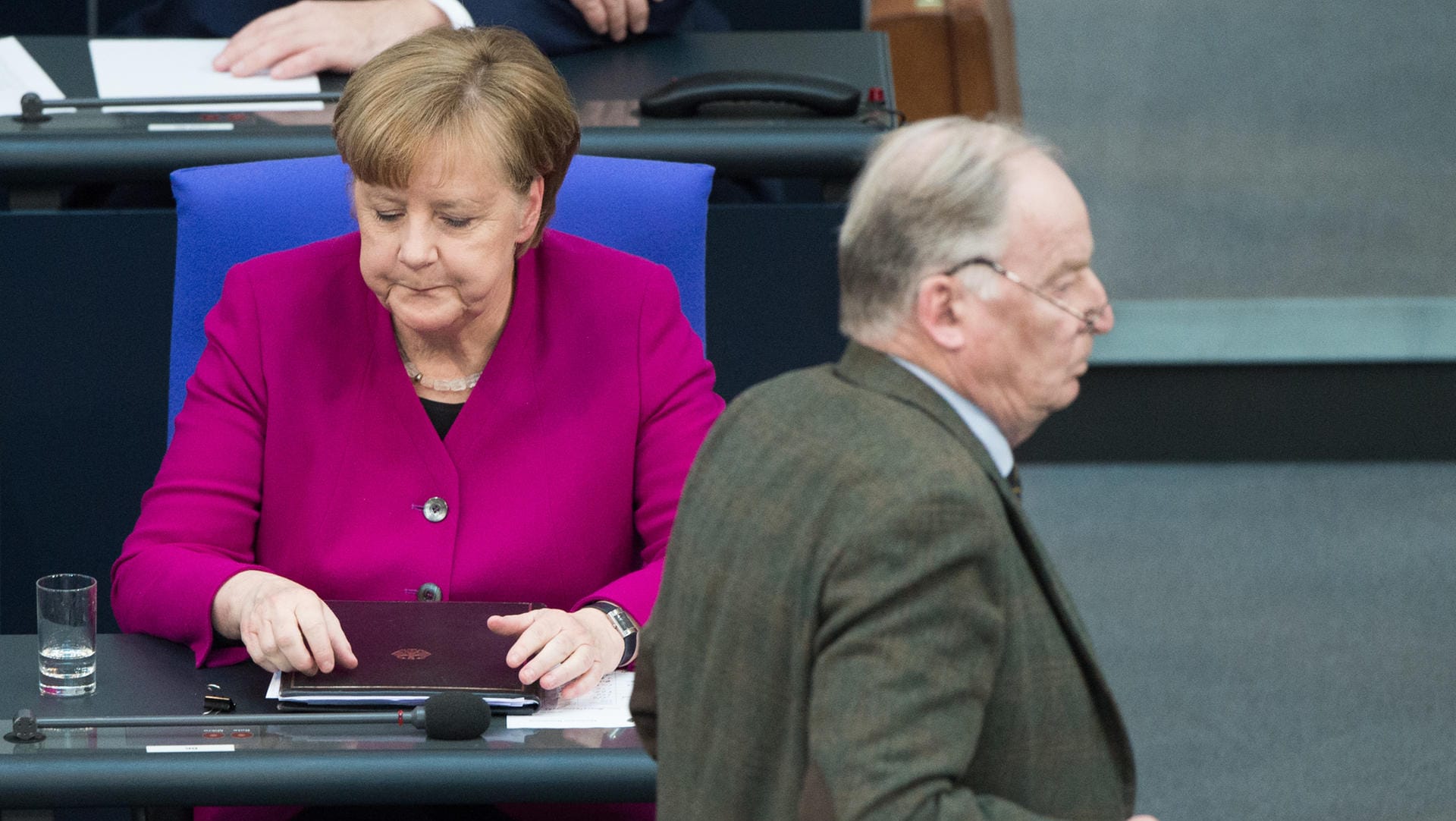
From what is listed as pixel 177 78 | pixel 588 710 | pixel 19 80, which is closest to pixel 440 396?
pixel 588 710

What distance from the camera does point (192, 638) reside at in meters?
1.63

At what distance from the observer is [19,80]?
8.31ft

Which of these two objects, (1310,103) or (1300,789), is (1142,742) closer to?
(1300,789)

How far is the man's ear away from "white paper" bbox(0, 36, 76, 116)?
158 centimetres

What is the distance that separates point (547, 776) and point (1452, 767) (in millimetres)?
1964

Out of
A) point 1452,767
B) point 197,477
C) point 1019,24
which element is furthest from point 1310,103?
point 197,477

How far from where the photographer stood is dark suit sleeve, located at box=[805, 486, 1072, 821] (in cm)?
108

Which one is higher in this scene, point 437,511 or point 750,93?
point 750,93

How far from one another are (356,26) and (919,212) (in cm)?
156

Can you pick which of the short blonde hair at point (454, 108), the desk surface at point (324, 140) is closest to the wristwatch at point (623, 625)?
the short blonde hair at point (454, 108)

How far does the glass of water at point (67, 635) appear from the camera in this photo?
152 cm

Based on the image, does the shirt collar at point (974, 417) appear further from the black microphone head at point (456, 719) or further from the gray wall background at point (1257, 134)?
the gray wall background at point (1257, 134)

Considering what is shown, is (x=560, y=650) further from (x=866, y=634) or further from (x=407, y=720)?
(x=866, y=634)

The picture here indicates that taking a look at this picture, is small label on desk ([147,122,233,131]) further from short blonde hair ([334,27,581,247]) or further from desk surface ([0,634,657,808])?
desk surface ([0,634,657,808])
